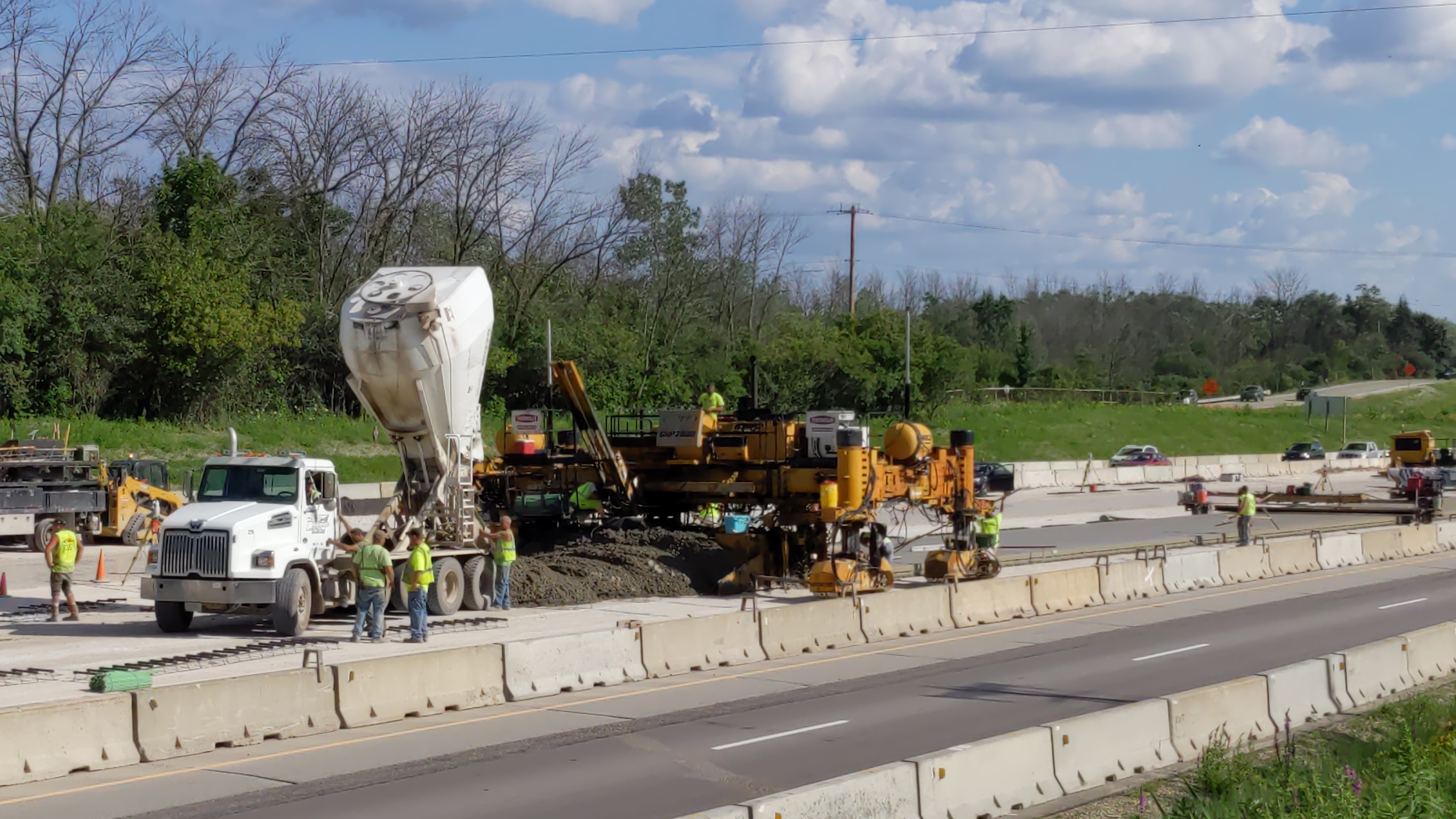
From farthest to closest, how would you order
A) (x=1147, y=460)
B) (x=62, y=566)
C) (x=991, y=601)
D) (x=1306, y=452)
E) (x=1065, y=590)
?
(x=1306, y=452)
(x=1147, y=460)
(x=1065, y=590)
(x=991, y=601)
(x=62, y=566)

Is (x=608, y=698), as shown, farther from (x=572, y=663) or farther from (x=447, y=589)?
(x=447, y=589)

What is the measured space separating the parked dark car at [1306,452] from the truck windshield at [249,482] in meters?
61.7

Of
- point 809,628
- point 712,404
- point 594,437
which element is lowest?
point 809,628

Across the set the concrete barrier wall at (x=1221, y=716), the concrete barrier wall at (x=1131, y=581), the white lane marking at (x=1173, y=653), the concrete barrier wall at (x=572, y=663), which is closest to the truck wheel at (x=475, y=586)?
the concrete barrier wall at (x=572, y=663)

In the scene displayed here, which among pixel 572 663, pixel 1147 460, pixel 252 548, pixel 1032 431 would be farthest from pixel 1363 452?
pixel 572 663

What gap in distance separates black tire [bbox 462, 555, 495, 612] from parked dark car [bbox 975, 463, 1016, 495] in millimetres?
10210

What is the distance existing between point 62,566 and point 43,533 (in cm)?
1178

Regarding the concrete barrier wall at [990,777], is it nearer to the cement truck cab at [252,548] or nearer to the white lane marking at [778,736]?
the white lane marking at [778,736]

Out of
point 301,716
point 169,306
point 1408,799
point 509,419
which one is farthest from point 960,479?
point 169,306

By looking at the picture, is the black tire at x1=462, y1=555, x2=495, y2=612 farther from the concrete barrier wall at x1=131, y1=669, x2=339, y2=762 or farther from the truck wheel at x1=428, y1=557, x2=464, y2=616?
the concrete barrier wall at x1=131, y1=669, x2=339, y2=762

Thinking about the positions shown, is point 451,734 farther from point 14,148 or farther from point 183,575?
point 14,148

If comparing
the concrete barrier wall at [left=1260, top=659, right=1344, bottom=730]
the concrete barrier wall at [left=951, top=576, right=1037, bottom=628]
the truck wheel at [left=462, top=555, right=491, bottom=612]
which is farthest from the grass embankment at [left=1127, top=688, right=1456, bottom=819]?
the truck wheel at [left=462, top=555, right=491, bottom=612]

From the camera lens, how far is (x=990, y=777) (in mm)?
10211

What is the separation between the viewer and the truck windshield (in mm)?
20766
